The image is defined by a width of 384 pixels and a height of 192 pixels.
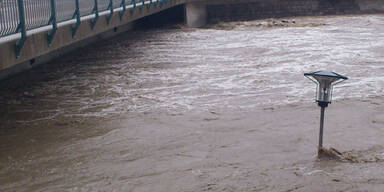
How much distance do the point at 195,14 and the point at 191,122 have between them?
21.2m

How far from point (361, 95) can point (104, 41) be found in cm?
1402

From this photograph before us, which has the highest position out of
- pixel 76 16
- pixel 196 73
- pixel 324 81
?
pixel 76 16

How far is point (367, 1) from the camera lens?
33.4m

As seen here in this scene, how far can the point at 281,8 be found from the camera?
32500mm

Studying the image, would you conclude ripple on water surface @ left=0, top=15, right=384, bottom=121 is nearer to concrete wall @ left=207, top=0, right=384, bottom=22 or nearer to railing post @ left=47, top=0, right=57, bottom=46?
railing post @ left=47, top=0, right=57, bottom=46

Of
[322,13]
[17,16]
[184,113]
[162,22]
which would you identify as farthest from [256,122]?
[322,13]

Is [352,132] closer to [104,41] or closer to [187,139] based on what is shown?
[187,139]

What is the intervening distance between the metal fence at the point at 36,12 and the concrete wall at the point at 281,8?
19455 millimetres

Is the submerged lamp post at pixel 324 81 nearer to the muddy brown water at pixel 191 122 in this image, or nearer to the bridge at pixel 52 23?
the muddy brown water at pixel 191 122

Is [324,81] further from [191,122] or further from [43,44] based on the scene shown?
[43,44]

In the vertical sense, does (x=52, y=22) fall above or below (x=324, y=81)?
above

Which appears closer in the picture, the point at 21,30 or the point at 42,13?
the point at 21,30

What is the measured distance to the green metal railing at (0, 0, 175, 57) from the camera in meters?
8.58

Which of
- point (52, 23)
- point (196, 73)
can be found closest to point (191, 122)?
point (52, 23)
